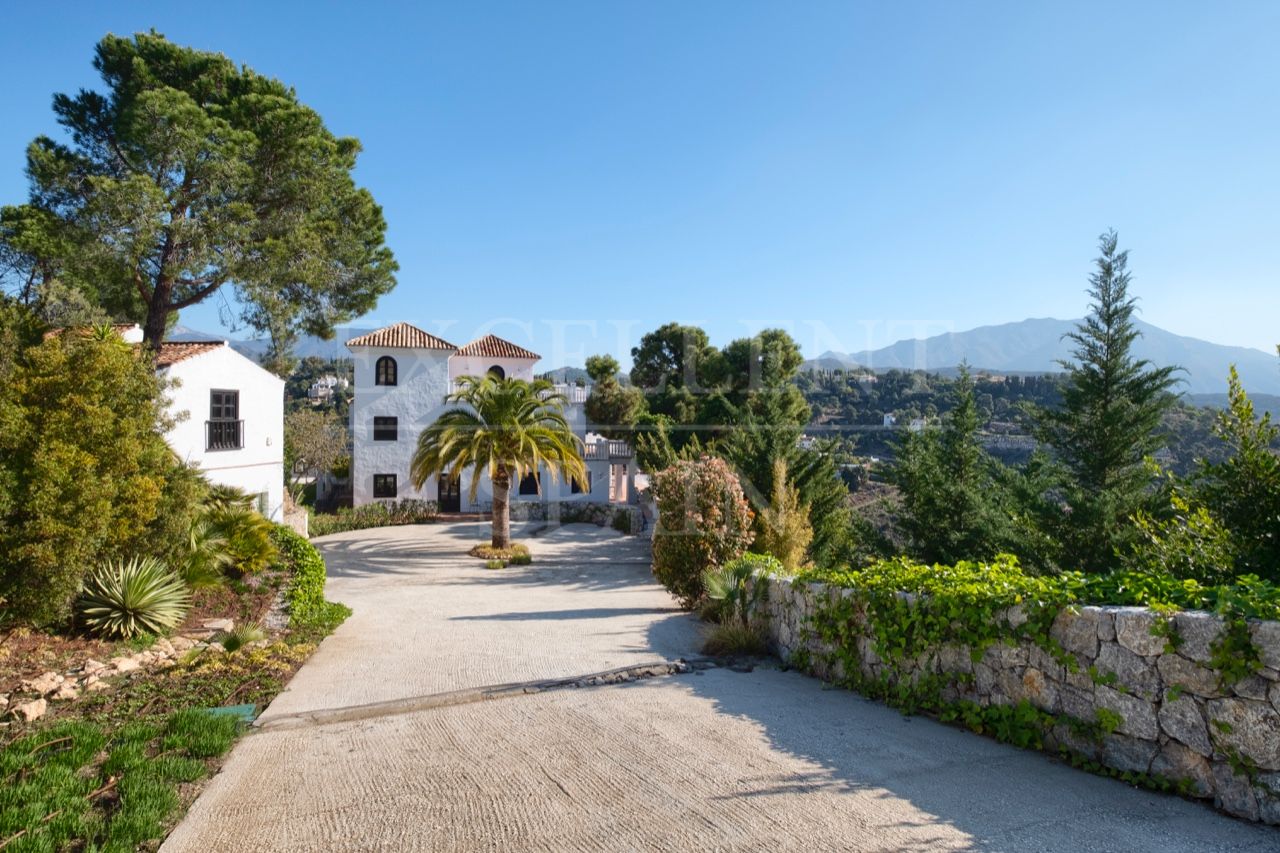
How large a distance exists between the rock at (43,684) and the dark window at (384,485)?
2362 centimetres

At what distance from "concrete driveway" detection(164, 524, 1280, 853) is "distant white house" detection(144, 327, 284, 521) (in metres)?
11.7

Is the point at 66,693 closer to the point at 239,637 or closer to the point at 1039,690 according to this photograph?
the point at 239,637

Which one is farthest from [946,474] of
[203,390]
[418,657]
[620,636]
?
[203,390]

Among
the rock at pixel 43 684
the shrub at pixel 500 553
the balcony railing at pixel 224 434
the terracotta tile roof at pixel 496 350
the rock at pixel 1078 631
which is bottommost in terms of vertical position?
the shrub at pixel 500 553

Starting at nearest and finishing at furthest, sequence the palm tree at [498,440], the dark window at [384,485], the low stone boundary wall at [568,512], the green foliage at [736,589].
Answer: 1. the green foliage at [736,589]
2. the palm tree at [498,440]
3. the low stone boundary wall at [568,512]
4. the dark window at [384,485]

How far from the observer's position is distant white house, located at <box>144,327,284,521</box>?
16672 mm

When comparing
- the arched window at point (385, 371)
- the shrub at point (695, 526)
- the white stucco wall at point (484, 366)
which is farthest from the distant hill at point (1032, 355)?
the arched window at point (385, 371)

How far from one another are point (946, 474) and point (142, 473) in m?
15.4

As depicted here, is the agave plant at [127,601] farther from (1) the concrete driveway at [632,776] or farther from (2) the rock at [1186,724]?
(2) the rock at [1186,724]

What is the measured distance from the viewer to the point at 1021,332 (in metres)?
68.2

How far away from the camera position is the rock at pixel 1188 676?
4051 mm

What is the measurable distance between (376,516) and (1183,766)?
26.6 metres

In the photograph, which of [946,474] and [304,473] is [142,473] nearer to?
[946,474]

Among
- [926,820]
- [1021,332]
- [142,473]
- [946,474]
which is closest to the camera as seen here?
[926,820]
